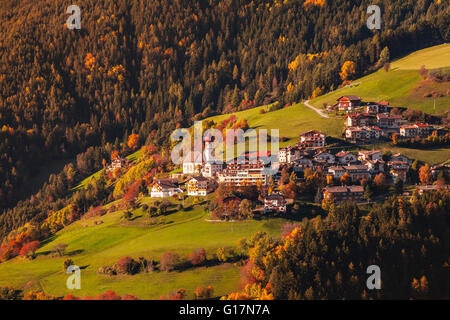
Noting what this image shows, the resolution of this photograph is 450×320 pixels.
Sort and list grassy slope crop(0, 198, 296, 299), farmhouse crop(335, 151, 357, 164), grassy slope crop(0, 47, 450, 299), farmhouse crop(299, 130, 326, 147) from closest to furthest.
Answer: grassy slope crop(0, 198, 296, 299), grassy slope crop(0, 47, 450, 299), farmhouse crop(335, 151, 357, 164), farmhouse crop(299, 130, 326, 147)

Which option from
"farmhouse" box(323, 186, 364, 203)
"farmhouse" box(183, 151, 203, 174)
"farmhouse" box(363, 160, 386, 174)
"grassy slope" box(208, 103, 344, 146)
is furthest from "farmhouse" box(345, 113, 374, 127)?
"farmhouse" box(183, 151, 203, 174)

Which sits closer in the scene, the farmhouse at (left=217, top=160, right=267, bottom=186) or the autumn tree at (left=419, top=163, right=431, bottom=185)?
the autumn tree at (left=419, top=163, right=431, bottom=185)

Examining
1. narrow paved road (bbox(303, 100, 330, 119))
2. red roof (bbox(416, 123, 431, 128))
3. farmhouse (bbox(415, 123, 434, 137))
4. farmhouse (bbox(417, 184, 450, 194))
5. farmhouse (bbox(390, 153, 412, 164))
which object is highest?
narrow paved road (bbox(303, 100, 330, 119))

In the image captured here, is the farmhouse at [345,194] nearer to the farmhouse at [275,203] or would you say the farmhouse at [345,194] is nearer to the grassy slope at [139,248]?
the farmhouse at [275,203]

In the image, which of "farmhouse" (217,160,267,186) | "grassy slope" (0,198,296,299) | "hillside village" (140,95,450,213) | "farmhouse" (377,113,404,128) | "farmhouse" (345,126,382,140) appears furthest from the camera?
"farmhouse" (377,113,404,128)

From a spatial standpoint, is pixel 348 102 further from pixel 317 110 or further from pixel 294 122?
pixel 294 122

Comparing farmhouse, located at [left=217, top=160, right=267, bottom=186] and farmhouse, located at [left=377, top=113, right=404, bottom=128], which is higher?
farmhouse, located at [left=377, top=113, right=404, bottom=128]

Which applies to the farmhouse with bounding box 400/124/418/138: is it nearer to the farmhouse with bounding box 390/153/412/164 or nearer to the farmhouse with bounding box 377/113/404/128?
the farmhouse with bounding box 377/113/404/128
